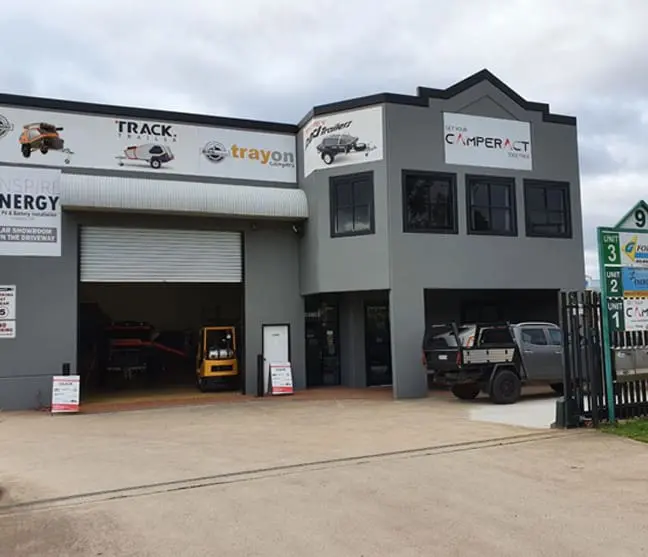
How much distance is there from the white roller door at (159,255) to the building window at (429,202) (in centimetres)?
498

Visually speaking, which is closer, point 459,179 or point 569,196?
point 459,179

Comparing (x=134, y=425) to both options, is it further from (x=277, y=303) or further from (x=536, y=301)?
(x=536, y=301)

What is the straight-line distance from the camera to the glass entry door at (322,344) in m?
19.2

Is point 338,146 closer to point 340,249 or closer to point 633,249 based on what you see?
point 340,249

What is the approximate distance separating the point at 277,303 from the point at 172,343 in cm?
982

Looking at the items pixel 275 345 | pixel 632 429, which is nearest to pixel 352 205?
pixel 275 345

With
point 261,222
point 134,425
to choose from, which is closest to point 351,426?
point 134,425

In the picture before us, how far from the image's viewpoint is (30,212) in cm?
1620

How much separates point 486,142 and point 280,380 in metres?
8.72

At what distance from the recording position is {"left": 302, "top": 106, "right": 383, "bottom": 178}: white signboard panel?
1689 centimetres

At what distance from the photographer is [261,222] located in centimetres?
1839

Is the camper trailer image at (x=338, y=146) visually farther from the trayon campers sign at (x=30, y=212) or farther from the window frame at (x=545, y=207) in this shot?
the trayon campers sign at (x=30, y=212)

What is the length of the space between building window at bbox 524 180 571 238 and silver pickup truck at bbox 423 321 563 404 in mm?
4007

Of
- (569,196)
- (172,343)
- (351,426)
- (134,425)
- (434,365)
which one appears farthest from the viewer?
(172,343)
